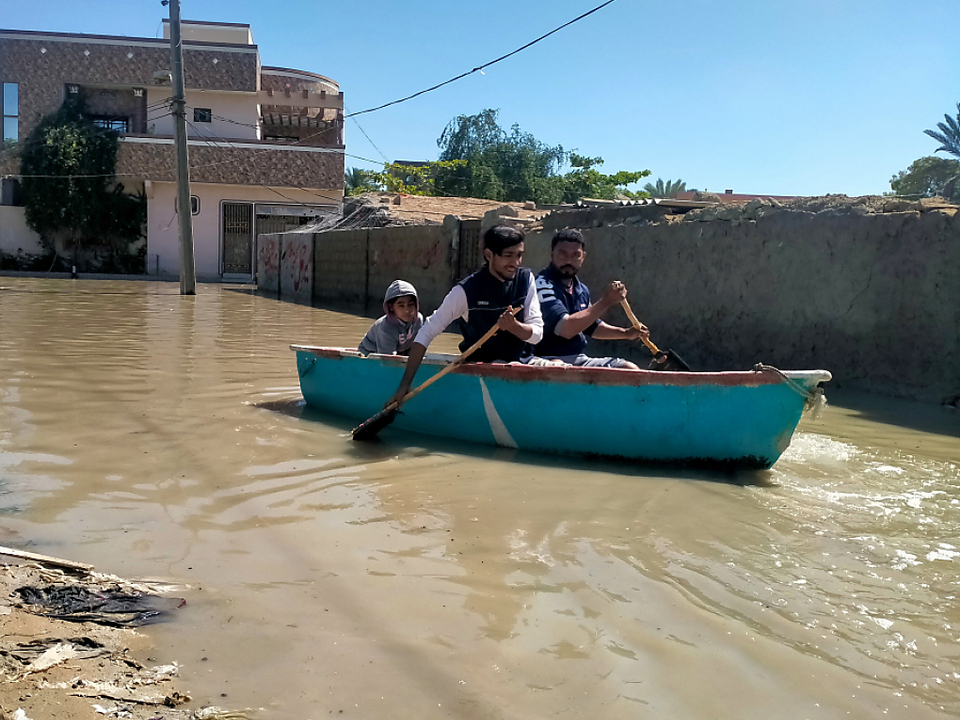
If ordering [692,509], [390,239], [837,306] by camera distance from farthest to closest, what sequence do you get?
[390,239]
[837,306]
[692,509]

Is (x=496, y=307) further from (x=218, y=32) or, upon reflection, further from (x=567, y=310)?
(x=218, y=32)

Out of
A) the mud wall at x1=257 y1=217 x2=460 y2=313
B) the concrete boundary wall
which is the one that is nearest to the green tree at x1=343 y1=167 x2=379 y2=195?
the mud wall at x1=257 y1=217 x2=460 y2=313

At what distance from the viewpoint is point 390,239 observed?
637 inches

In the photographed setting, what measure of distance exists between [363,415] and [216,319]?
8.72m

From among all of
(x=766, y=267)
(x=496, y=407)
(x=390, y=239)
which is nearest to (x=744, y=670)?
(x=496, y=407)

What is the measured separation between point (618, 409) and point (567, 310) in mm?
992

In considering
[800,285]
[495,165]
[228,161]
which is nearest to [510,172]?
[495,165]

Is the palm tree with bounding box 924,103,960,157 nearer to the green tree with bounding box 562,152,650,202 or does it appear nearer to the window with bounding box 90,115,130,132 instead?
the green tree with bounding box 562,152,650,202

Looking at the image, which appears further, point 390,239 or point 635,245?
point 390,239

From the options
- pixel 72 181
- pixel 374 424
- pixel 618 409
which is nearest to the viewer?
pixel 618 409

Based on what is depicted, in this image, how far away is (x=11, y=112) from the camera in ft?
106

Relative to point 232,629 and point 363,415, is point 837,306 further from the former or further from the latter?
point 232,629

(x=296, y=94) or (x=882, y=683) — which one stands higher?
(x=296, y=94)

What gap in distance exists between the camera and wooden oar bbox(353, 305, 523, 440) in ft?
17.2
